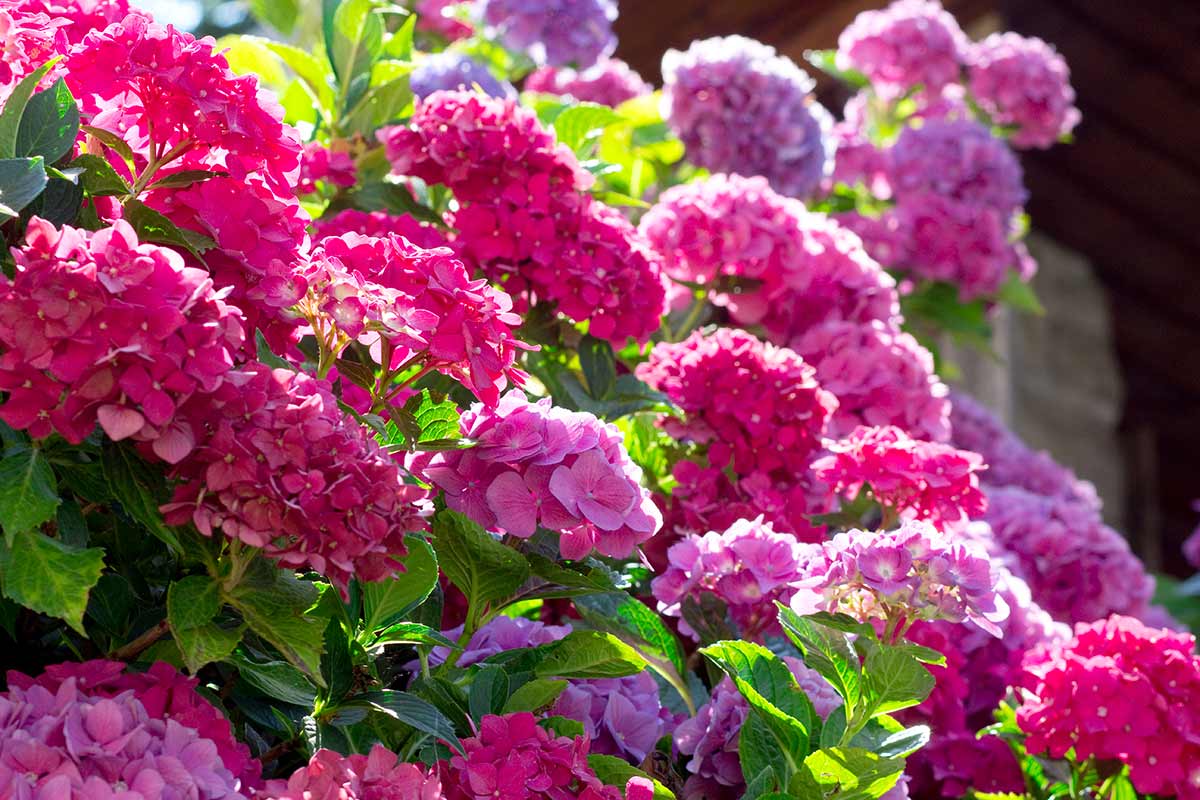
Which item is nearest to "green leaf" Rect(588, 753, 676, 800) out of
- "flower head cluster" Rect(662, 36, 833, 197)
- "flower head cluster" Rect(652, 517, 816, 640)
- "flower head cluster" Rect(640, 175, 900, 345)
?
"flower head cluster" Rect(652, 517, 816, 640)

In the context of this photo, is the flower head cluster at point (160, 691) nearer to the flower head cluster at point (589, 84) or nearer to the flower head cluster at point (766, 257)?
the flower head cluster at point (766, 257)

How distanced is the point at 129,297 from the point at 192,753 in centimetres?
25

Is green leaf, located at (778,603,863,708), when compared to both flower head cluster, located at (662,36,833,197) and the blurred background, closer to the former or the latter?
flower head cluster, located at (662,36,833,197)

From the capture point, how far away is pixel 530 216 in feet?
4.55

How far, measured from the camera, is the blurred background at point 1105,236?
4395 mm

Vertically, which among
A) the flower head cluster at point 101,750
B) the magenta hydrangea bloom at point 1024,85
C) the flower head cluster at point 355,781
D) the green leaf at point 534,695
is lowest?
the magenta hydrangea bloom at point 1024,85

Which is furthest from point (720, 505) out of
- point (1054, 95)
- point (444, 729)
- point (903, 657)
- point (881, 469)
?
point (1054, 95)

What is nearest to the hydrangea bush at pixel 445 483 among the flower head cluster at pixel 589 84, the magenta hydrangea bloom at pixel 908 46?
the flower head cluster at pixel 589 84

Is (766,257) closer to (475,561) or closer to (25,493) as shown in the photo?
(475,561)

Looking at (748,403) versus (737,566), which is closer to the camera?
(737,566)

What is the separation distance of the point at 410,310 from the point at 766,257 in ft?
2.61

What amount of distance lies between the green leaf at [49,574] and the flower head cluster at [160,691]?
0.16 feet

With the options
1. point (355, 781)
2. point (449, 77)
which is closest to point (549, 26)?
point (449, 77)

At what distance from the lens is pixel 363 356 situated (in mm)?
1017
